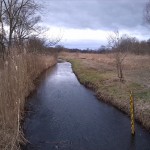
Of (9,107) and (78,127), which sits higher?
(9,107)

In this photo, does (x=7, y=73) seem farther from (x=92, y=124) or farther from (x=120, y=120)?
(x=120, y=120)

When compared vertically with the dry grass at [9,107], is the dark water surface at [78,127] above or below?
below

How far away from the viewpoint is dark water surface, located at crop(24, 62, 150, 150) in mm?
9547

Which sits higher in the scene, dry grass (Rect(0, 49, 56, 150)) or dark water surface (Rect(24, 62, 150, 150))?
dry grass (Rect(0, 49, 56, 150))

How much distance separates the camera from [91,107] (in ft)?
49.3

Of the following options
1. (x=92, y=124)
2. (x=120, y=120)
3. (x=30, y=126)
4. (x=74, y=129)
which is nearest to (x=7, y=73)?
(x=30, y=126)

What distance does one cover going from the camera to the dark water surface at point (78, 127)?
9.55m

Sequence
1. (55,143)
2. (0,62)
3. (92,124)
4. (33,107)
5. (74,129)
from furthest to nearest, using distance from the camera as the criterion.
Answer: (33,107) → (92,124) → (74,129) → (0,62) → (55,143)

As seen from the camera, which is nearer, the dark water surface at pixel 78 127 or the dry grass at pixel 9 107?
the dry grass at pixel 9 107

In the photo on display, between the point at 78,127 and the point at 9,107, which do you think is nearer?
the point at 9,107

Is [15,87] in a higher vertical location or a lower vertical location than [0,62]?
lower

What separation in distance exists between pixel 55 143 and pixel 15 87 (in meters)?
2.85

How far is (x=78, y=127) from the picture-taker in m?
11.5

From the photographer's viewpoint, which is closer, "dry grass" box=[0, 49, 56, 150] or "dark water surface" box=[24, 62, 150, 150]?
"dry grass" box=[0, 49, 56, 150]
